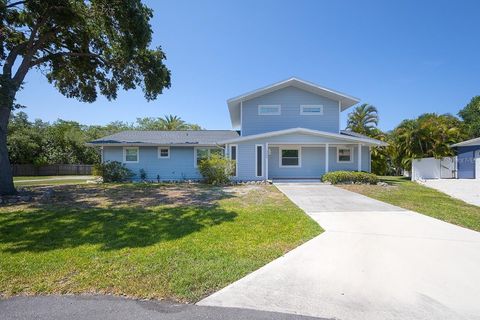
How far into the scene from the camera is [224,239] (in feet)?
18.5

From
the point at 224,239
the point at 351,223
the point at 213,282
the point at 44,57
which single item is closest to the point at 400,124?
the point at 351,223

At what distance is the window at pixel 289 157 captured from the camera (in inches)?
763

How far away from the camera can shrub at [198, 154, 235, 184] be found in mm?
15844

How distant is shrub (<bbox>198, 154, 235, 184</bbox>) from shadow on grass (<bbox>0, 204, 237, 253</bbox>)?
6.92m

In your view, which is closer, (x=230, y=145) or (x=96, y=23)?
(x=96, y=23)

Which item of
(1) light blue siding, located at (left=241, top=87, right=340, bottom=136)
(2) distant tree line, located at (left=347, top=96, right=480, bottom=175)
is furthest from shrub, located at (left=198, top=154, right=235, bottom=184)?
(2) distant tree line, located at (left=347, top=96, right=480, bottom=175)

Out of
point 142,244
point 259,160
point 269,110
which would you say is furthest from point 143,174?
point 142,244

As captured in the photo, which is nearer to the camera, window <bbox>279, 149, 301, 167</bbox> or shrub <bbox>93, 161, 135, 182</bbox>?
shrub <bbox>93, 161, 135, 182</bbox>

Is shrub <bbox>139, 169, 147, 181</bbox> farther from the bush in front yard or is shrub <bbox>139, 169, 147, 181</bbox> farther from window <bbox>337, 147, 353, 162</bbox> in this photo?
window <bbox>337, 147, 353, 162</bbox>

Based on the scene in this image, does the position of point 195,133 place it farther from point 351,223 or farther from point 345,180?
point 351,223

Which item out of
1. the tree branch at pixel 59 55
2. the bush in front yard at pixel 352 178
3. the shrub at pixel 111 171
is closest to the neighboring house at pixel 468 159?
the bush in front yard at pixel 352 178

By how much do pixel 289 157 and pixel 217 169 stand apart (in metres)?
6.19

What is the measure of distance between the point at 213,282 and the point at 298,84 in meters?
17.7

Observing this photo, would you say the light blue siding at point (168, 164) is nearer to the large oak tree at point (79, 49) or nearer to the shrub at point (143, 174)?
the shrub at point (143, 174)
